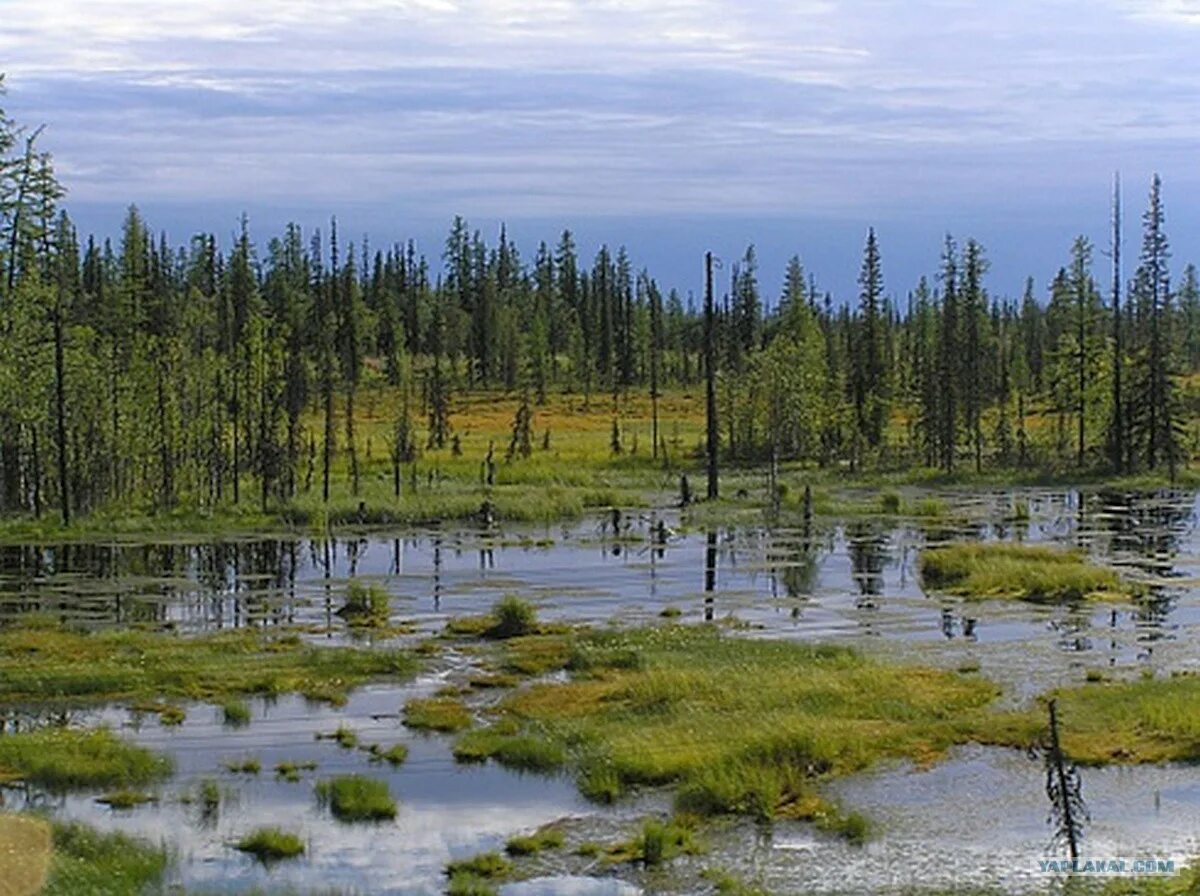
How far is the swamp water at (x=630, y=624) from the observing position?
18.9m

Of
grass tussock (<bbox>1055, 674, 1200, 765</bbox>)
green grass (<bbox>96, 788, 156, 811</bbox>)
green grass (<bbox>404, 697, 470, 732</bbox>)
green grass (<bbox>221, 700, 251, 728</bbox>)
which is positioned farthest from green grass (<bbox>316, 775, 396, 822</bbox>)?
grass tussock (<bbox>1055, 674, 1200, 765</bbox>)

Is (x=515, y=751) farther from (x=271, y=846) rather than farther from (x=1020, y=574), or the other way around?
(x=1020, y=574)

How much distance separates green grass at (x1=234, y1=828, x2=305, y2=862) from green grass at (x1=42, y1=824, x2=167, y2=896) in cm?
95

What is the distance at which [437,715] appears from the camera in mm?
26078

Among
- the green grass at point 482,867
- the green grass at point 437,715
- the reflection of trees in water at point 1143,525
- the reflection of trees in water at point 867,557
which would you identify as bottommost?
the green grass at point 482,867

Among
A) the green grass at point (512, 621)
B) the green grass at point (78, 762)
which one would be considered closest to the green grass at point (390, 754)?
the green grass at point (78, 762)

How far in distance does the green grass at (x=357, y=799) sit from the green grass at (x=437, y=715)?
134 inches

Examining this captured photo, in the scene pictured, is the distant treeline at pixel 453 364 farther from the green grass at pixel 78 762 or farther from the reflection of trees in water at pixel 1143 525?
the green grass at pixel 78 762

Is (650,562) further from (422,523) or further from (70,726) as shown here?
(70,726)

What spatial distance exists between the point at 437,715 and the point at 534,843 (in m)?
6.90

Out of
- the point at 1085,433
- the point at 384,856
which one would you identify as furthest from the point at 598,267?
the point at 384,856

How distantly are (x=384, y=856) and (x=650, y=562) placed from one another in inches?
1104

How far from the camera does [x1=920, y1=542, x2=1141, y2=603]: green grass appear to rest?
39000 mm

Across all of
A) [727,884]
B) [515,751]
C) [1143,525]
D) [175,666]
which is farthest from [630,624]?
[1143,525]
